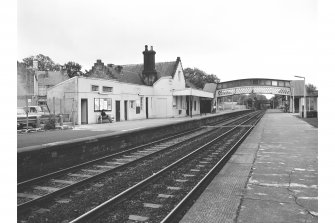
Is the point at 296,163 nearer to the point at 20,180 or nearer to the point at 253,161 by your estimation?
the point at 253,161

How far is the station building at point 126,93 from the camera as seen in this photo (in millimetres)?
23641

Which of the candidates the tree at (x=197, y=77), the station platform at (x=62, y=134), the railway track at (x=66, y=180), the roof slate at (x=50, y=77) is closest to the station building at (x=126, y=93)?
the station platform at (x=62, y=134)

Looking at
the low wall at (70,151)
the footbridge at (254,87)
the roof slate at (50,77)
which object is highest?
the roof slate at (50,77)

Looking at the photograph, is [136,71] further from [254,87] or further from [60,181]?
[60,181]

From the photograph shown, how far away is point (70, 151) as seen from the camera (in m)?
9.72

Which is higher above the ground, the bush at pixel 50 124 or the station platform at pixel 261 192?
the bush at pixel 50 124

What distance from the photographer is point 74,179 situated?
7574mm

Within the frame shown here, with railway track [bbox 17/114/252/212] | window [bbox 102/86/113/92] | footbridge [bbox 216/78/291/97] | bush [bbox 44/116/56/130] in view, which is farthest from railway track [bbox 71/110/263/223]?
footbridge [bbox 216/78/291/97]

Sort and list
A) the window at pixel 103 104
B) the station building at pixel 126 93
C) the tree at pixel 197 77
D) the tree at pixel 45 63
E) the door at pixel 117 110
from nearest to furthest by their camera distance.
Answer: the station building at pixel 126 93, the window at pixel 103 104, the door at pixel 117 110, the tree at pixel 45 63, the tree at pixel 197 77

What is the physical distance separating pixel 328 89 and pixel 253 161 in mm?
6706

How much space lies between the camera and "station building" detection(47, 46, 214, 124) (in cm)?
2364

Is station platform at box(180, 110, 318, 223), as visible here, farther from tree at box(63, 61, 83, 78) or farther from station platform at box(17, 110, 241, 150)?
tree at box(63, 61, 83, 78)

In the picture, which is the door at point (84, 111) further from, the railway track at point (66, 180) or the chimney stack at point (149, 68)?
the chimney stack at point (149, 68)
